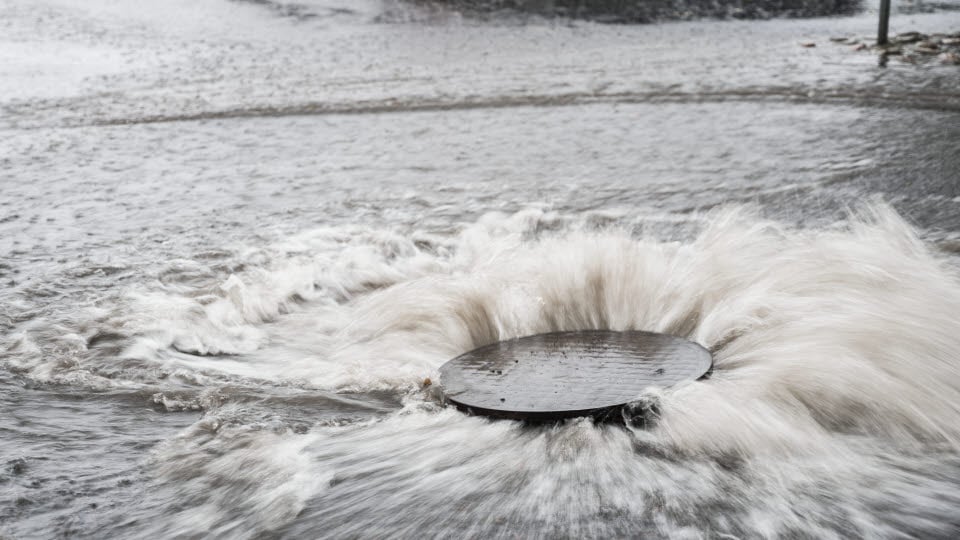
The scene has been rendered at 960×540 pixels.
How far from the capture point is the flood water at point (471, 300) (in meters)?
2.23

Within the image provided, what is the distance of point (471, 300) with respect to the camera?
3.51 metres

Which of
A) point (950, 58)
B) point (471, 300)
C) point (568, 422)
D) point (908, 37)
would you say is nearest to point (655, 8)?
point (908, 37)

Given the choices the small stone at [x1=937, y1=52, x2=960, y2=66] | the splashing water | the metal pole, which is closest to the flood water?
the splashing water

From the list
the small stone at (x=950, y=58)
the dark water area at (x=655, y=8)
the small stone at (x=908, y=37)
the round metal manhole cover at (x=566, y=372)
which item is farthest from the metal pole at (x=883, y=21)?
the round metal manhole cover at (x=566, y=372)

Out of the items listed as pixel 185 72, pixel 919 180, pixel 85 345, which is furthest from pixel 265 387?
pixel 185 72

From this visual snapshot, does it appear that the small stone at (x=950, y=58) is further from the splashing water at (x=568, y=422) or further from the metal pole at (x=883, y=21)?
the splashing water at (x=568, y=422)

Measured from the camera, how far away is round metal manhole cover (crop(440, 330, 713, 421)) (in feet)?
8.61

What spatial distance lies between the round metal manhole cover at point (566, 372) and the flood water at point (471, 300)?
7 centimetres

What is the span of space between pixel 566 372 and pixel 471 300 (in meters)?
0.76

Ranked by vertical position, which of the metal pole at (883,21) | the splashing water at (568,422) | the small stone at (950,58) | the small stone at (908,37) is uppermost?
the metal pole at (883,21)

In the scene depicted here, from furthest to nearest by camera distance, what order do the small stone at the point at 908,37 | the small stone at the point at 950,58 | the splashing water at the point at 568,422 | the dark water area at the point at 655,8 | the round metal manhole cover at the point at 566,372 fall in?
the dark water area at the point at 655,8, the small stone at the point at 908,37, the small stone at the point at 950,58, the round metal manhole cover at the point at 566,372, the splashing water at the point at 568,422

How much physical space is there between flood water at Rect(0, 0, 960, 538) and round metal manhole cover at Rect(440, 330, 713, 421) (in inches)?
2.9

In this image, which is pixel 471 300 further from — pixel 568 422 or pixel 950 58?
pixel 950 58

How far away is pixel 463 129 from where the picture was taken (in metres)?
6.90
